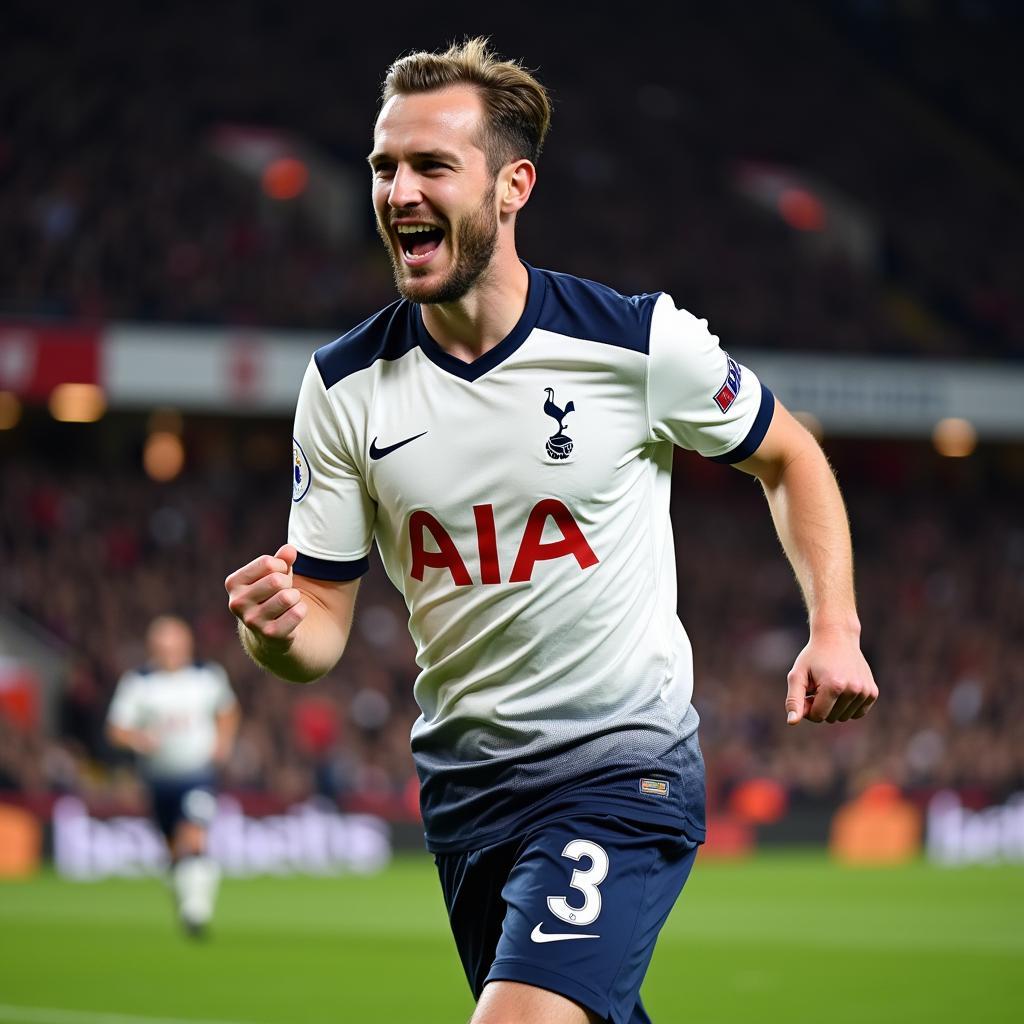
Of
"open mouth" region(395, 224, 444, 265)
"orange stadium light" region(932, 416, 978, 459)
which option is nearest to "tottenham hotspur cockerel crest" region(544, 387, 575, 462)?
"open mouth" region(395, 224, 444, 265)

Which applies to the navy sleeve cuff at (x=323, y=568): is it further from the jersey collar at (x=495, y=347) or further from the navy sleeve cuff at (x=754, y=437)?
the navy sleeve cuff at (x=754, y=437)

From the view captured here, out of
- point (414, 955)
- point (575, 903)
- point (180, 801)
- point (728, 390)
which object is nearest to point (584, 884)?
point (575, 903)

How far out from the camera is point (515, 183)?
4.32m

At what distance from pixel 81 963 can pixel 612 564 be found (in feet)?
27.0

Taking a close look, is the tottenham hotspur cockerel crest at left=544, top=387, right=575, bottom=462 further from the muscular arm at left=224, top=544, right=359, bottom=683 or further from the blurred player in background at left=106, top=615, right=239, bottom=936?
the blurred player in background at left=106, top=615, right=239, bottom=936

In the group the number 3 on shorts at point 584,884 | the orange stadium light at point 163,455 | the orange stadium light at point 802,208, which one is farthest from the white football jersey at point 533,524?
the orange stadium light at point 802,208

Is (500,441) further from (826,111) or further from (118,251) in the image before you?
(826,111)

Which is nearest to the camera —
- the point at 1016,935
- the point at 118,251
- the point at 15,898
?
the point at 1016,935

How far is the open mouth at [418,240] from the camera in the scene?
13.5 ft

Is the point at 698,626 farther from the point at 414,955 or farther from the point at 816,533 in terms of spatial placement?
the point at 816,533

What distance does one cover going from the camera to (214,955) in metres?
12.0

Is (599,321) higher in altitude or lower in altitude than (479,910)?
higher

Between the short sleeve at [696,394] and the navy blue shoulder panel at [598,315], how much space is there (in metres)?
0.03

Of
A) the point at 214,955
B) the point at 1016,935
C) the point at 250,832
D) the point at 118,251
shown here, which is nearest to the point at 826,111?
the point at 118,251
